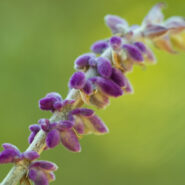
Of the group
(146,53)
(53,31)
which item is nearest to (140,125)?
(53,31)

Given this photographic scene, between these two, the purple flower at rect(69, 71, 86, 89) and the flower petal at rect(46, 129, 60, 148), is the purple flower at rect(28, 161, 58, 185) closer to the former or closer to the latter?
the flower petal at rect(46, 129, 60, 148)

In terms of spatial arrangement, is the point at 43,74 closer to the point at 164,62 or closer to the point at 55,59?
the point at 55,59

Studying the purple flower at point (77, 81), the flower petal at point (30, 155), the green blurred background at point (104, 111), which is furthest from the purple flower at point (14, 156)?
the green blurred background at point (104, 111)

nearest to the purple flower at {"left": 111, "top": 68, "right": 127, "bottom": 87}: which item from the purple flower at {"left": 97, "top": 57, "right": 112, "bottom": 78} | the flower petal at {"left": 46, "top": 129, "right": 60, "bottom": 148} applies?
the purple flower at {"left": 97, "top": 57, "right": 112, "bottom": 78}

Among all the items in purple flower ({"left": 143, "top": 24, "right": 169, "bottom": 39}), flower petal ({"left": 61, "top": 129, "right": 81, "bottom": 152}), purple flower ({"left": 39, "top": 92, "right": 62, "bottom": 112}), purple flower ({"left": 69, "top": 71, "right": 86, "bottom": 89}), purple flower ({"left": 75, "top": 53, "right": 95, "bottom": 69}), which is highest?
purple flower ({"left": 143, "top": 24, "right": 169, "bottom": 39})

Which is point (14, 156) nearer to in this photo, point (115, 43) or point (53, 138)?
point (53, 138)
